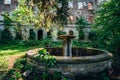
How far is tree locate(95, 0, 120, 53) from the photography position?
1644 centimetres

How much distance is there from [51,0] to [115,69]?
20.7ft

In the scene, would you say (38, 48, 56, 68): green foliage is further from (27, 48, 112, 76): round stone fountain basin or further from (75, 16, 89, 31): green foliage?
(75, 16, 89, 31): green foliage

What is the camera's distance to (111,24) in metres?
16.4

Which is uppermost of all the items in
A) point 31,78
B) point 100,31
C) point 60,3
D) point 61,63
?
point 60,3

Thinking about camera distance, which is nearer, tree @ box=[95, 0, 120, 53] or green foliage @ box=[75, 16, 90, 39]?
tree @ box=[95, 0, 120, 53]

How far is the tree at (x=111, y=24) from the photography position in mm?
16438

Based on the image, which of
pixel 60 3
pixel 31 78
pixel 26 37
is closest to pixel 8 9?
pixel 26 37

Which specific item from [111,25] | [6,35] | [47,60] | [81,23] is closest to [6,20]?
[6,35]

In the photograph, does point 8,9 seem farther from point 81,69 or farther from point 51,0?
point 81,69

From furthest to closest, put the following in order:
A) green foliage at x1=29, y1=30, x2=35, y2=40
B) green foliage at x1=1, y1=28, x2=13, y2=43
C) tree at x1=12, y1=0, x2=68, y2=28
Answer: green foliage at x1=29, y1=30, x2=35, y2=40 → green foliage at x1=1, y1=28, x2=13, y2=43 → tree at x1=12, y1=0, x2=68, y2=28

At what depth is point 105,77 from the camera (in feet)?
40.2

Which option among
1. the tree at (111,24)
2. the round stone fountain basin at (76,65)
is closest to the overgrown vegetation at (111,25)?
the tree at (111,24)

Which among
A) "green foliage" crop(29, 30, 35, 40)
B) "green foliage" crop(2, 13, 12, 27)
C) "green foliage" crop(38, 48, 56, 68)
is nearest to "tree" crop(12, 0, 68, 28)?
"green foliage" crop(38, 48, 56, 68)

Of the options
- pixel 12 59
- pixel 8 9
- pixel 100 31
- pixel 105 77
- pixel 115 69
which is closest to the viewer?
pixel 105 77
